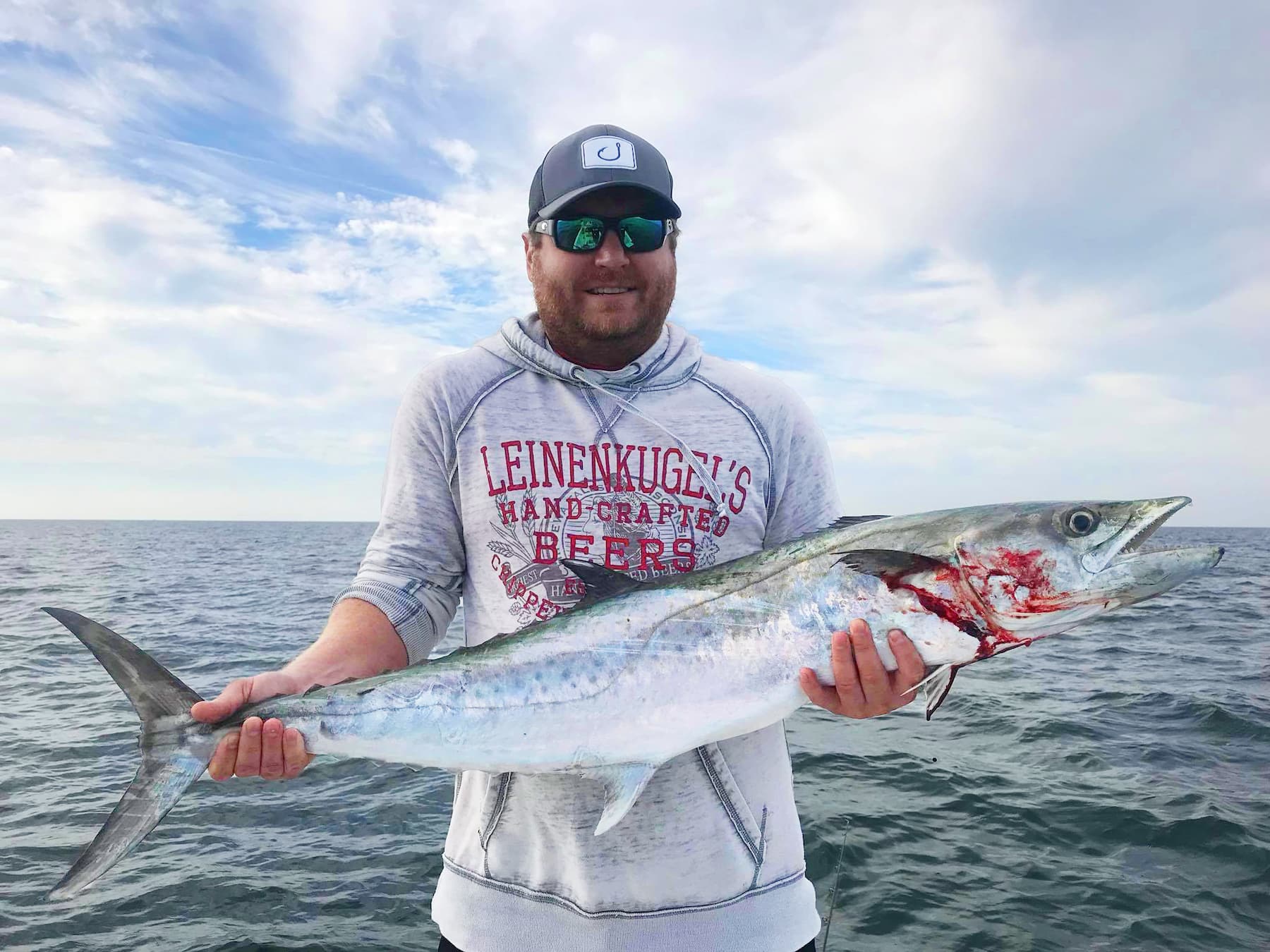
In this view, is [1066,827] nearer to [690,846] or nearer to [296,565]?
[690,846]

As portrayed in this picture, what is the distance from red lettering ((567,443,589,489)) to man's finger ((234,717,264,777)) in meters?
1.28

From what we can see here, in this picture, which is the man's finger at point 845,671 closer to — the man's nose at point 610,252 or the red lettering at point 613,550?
the red lettering at point 613,550

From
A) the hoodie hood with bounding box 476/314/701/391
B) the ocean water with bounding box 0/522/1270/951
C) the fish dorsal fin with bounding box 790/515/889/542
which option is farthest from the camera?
the ocean water with bounding box 0/522/1270/951

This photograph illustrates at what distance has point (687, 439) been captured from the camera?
9.71 feet

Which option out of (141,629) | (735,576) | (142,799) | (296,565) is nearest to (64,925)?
(142,799)

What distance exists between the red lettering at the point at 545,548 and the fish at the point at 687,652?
197mm

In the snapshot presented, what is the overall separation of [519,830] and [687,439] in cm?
146

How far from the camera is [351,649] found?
2803 millimetres

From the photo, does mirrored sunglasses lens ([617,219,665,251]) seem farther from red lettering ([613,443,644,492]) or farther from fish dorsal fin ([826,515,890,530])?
fish dorsal fin ([826,515,890,530])

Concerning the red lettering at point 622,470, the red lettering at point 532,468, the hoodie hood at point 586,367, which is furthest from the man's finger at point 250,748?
the hoodie hood at point 586,367

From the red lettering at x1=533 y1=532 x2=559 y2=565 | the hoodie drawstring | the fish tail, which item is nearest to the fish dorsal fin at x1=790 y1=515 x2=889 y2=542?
the hoodie drawstring

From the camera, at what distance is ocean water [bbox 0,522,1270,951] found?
6195 mm

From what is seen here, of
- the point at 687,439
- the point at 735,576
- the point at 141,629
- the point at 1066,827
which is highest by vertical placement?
the point at 687,439

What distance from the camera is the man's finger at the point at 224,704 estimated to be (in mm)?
2623
